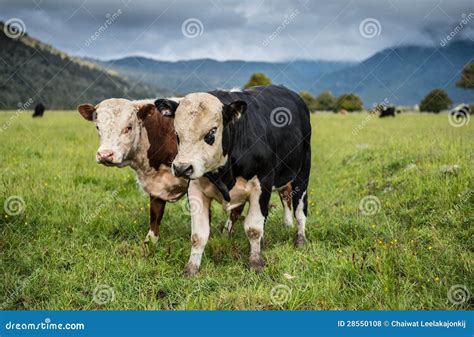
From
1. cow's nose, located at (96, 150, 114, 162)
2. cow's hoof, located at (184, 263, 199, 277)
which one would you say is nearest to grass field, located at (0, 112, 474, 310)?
cow's hoof, located at (184, 263, 199, 277)

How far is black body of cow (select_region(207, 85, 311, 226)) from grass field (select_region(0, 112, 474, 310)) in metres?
0.83

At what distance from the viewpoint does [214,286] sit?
15.1 feet

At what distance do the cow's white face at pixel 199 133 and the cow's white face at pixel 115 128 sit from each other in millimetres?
1110

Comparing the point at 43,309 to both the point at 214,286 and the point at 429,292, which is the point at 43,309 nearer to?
the point at 214,286

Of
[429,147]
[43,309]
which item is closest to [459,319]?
[43,309]

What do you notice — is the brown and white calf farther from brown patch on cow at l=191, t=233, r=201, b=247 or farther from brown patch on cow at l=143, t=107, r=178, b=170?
brown patch on cow at l=191, t=233, r=201, b=247

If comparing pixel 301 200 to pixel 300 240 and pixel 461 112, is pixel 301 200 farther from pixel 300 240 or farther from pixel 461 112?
pixel 461 112

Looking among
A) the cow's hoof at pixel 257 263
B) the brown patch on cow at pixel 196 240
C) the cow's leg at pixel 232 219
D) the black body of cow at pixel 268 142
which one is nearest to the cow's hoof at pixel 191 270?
the brown patch on cow at pixel 196 240

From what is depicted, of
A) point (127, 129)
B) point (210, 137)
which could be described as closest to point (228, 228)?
point (127, 129)

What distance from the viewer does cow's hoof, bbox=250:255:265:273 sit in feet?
16.7

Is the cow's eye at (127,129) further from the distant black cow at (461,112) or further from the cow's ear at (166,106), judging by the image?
the distant black cow at (461,112)

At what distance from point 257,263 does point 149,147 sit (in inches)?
85.4

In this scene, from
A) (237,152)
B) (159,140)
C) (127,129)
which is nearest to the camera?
(237,152)

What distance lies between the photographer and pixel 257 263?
516cm
